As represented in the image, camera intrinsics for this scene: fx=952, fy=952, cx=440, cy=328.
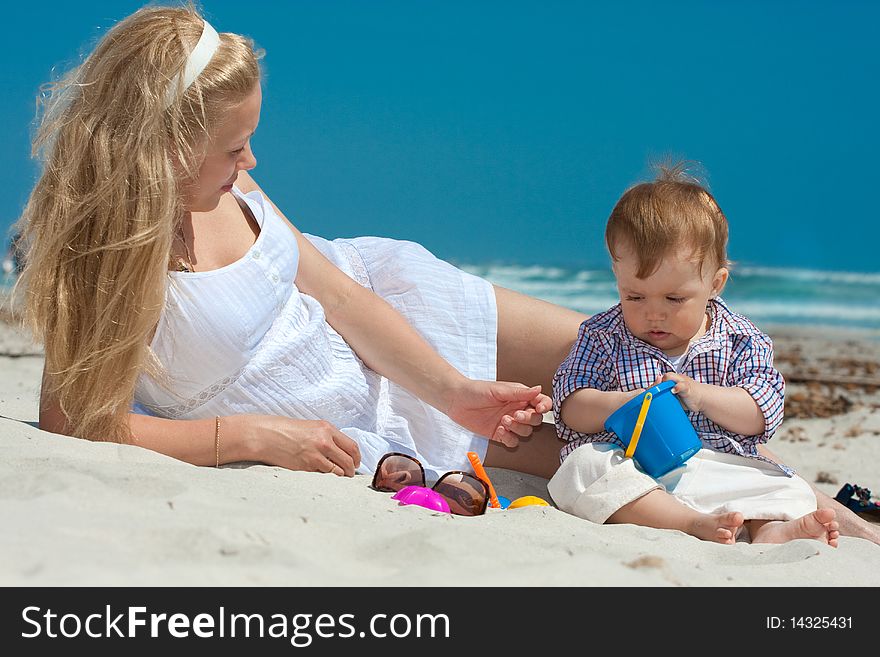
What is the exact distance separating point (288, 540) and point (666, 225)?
1.45 meters

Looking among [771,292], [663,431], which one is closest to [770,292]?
[771,292]

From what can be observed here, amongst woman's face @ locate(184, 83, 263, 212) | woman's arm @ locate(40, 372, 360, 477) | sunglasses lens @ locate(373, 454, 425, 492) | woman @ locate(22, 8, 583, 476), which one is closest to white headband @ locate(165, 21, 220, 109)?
woman @ locate(22, 8, 583, 476)

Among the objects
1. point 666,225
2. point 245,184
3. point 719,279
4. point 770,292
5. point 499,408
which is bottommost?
point 499,408

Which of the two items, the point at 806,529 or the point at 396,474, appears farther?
the point at 396,474

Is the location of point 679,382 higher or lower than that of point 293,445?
higher

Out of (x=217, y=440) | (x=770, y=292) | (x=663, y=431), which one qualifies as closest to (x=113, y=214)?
(x=217, y=440)

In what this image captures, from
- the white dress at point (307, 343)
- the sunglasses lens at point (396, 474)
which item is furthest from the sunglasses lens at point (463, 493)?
the white dress at point (307, 343)

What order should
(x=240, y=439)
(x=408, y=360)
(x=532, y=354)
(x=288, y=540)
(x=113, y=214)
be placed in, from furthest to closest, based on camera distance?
(x=532, y=354), (x=408, y=360), (x=240, y=439), (x=113, y=214), (x=288, y=540)

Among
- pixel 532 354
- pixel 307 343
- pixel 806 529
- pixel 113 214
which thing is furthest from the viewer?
pixel 532 354

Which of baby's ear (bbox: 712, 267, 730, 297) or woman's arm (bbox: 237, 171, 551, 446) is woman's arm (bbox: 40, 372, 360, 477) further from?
baby's ear (bbox: 712, 267, 730, 297)

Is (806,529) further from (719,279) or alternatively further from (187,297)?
(187,297)

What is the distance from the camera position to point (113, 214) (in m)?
2.60

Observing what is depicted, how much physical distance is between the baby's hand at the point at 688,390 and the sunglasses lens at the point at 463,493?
0.64 meters
